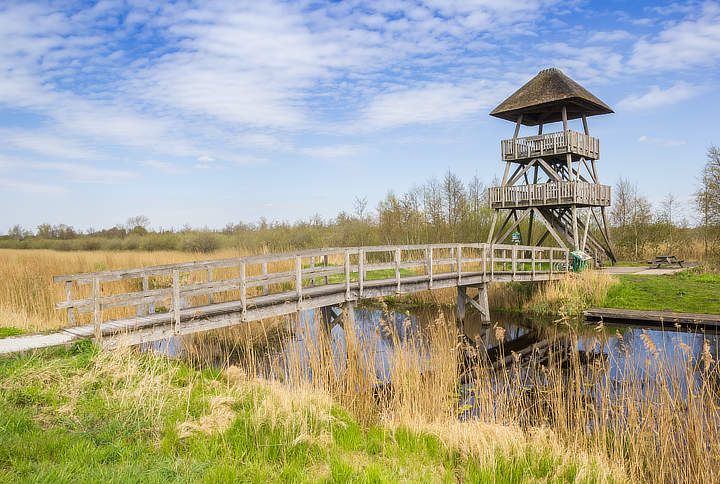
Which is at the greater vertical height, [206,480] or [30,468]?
[30,468]

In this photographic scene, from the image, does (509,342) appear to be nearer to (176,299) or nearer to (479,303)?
(479,303)

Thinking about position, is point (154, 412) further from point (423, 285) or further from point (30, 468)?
point (423, 285)

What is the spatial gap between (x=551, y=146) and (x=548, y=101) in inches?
75.1

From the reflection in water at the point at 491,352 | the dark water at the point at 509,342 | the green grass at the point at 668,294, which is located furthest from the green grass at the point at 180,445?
the green grass at the point at 668,294

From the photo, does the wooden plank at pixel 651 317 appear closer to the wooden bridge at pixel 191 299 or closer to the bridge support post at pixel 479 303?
the bridge support post at pixel 479 303

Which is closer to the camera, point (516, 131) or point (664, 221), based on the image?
point (516, 131)

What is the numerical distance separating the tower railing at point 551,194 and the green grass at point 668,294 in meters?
3.87

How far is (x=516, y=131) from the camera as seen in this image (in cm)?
2123

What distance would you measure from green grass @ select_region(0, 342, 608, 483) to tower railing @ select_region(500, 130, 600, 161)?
17.7 meters

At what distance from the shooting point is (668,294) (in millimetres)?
15133

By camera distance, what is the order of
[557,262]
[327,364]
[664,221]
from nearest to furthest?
1. [327,364]
2. [557,262]
3. [664,221]

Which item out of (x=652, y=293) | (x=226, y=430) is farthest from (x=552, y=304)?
(x=226, y=430)

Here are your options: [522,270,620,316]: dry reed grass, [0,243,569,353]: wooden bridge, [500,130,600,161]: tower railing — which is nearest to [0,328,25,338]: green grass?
[0,243,569,353]: wooden bridge

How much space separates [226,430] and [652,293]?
1538 cm
